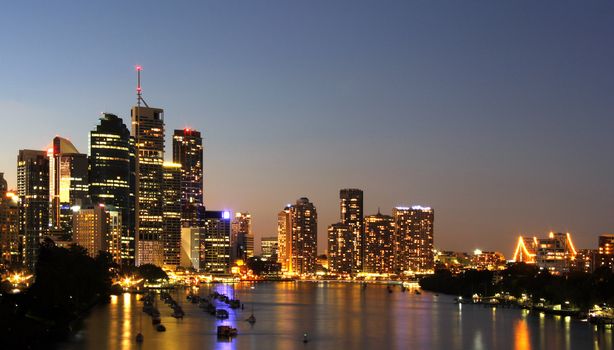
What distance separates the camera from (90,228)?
17400 centimetres

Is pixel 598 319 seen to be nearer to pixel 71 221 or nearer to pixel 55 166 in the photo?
pixel 71 221

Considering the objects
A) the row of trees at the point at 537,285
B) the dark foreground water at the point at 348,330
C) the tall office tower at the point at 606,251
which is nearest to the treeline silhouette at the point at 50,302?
the dark foreground water at the point at 348,330

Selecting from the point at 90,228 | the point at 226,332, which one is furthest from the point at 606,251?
the point at 226,332

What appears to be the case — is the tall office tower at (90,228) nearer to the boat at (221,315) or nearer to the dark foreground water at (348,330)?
the dark foreground water at (348,330)

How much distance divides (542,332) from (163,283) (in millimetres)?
102237

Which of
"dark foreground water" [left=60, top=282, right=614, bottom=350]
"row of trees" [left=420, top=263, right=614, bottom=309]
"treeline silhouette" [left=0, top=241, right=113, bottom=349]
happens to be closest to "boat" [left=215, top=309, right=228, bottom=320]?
"dark foreground water" [left=60, top=282, right=614, bottom=350]

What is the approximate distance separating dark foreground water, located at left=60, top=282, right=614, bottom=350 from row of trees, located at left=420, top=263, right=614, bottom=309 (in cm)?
371

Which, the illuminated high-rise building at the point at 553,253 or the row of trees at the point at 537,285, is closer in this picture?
the row of trees at the point at 537,285

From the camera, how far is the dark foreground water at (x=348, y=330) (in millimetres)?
61906

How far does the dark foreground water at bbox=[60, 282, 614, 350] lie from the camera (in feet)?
203

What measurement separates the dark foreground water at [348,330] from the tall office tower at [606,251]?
6732cm

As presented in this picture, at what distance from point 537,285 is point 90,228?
95.4 metres

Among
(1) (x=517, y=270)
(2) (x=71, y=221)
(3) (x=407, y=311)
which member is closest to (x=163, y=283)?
(2) (x=71, y=221)

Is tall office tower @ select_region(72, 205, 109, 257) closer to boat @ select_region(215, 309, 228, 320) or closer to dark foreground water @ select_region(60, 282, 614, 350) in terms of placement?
dark foreground water @ select_region(60, 282, 614, 350)
